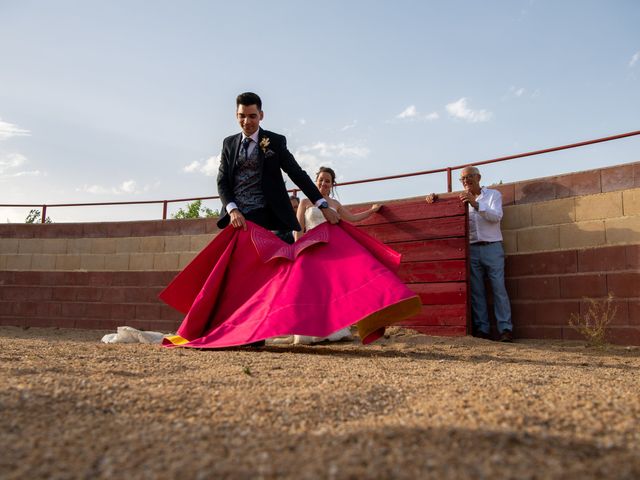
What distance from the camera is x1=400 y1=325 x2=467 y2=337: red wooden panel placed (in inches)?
215

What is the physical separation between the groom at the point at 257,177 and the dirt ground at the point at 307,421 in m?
1.55

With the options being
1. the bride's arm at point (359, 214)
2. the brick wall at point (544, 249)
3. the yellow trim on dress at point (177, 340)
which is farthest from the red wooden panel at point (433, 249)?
the yellow trim on dress at point (177, 340)

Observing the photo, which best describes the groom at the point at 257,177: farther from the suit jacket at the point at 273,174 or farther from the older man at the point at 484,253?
the older man at the point at 484,253

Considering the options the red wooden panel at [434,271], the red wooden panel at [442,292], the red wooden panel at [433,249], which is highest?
the red wooden panel at [433,249]

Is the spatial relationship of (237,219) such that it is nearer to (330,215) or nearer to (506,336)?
(330,215)

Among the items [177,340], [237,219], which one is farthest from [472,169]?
[177,340]

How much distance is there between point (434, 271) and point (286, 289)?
2416mm

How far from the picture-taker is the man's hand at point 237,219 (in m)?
4.19

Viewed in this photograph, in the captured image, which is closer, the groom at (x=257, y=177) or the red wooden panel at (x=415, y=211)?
the groom at (x=257, y=177)

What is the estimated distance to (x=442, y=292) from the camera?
5656 millimetres

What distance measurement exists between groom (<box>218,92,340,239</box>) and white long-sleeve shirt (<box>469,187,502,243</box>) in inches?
77.2

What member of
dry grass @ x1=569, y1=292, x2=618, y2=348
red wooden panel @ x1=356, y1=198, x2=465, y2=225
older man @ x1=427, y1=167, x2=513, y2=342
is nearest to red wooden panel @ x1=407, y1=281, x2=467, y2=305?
older man @ x1=427, y1=167, x2=513, y2=342

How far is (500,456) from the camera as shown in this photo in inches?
53.4

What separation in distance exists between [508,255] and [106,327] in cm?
606
